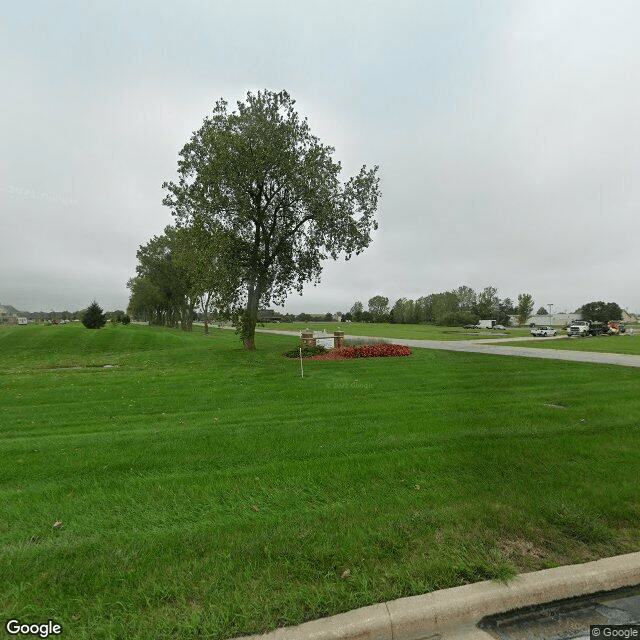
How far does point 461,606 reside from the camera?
2.36m

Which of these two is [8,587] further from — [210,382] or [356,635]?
[210,382]

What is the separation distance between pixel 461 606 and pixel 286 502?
1.82 m

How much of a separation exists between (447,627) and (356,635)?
64 centimetres

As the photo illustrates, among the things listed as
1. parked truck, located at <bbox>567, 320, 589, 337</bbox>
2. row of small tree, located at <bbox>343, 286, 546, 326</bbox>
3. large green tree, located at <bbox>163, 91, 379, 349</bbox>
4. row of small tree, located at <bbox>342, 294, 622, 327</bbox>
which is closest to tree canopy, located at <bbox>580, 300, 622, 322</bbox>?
row of small tree, located at <bbox>342, 294, 622, 327</bbox>

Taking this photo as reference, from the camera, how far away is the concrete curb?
2164 millimetres

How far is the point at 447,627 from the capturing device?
2307 millimetres

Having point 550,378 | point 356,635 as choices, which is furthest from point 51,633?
point 550,378

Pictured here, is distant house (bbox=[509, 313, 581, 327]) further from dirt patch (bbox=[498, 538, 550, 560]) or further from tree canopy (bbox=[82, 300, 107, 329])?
dirt patch (bbox=[498, 538, 550, 560])

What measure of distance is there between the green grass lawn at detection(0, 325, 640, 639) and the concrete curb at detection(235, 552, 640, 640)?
3.6 inches

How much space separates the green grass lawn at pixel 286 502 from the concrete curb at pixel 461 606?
9 cm

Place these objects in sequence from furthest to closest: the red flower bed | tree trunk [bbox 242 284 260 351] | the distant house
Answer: the distant house, tree trunk [bbox 242 284 260 351], the red flower bed

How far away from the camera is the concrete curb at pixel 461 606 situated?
2164mm

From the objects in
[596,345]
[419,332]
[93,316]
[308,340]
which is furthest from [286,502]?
[419,332]

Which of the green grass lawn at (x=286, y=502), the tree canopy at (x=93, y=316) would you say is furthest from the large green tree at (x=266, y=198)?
the tree canopy at (x=93, y=316)
